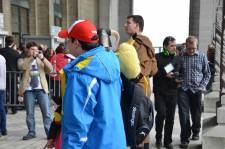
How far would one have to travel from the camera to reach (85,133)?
2.71m

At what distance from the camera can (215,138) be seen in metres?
5.82

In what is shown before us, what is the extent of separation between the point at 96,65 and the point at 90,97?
230 millimetres

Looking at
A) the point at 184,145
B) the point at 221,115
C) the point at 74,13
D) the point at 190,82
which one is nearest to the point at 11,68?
the point at 190,82

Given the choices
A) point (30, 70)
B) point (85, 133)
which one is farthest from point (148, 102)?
point (30, 70)

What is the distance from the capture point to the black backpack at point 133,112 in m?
3.41

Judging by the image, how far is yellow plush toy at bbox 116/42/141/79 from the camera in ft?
11.9

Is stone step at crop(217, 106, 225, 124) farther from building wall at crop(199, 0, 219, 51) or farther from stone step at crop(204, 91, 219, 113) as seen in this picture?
building wall at crop(199, 0, 219, 51)

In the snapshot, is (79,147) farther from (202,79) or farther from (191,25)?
(191,25)

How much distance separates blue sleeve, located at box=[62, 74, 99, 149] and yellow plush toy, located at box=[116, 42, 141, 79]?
2.95 ft

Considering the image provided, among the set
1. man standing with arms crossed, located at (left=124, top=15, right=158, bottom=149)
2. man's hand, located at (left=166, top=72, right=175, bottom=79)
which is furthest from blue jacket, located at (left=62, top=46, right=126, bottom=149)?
man's hand, located at (left=166, top=72, right=175, bottom=79)

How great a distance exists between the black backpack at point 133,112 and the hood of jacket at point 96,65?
0.50 metres

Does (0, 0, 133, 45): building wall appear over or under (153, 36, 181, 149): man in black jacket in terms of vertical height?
over

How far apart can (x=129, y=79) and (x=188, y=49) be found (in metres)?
4.04

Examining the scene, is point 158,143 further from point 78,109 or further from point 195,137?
point 78,109
